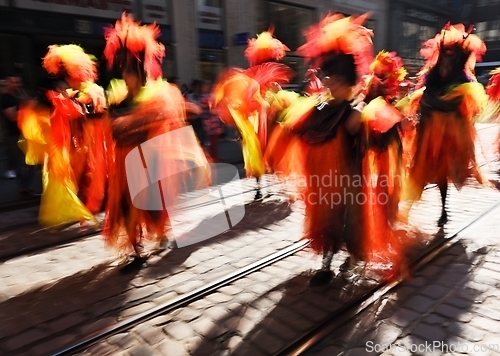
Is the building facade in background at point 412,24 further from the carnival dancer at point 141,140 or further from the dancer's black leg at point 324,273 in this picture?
the carnival dancer at point 141,140

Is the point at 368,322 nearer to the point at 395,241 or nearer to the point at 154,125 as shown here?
the point at 395,241

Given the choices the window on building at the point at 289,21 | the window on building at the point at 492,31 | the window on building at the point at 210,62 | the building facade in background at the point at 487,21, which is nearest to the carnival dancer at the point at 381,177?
the window on building at the point at 210,62

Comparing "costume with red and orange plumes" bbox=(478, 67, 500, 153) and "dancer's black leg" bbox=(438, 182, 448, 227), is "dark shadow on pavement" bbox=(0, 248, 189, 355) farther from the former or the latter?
"costume with red and orange plumes" bbox=(478, 67, 500, 153)

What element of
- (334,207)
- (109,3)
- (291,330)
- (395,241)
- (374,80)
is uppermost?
(109,3)

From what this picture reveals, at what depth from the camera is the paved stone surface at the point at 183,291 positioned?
2551 millimetres

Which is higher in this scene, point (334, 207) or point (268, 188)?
point (334, 207)

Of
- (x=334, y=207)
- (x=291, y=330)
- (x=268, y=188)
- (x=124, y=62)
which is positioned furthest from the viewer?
(x=268, y=188)

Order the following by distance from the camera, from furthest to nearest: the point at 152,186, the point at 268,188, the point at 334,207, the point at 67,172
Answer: the point at 268,188, the point at 67,172, the point at 152,186, the point at 334,207

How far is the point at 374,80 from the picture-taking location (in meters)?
3.73

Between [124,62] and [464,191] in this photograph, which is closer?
[124,62]

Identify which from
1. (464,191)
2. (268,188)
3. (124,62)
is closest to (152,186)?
(124,62)

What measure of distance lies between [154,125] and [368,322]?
231cm

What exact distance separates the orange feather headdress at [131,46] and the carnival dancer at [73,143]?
3.00 ft

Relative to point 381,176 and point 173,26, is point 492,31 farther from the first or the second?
point 381,176
